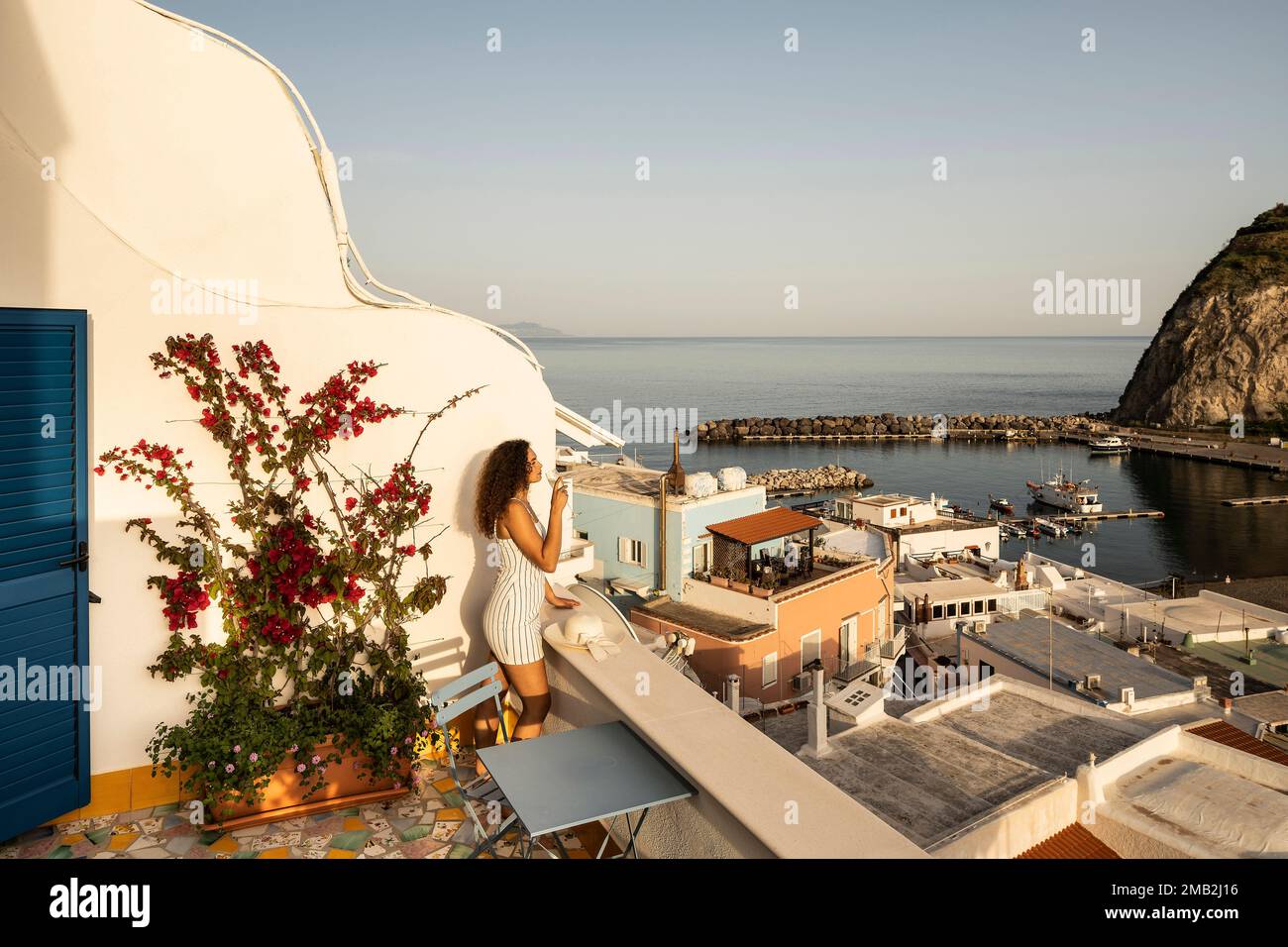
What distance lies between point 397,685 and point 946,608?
23.0 m

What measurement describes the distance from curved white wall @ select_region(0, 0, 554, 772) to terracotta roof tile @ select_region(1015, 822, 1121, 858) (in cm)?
627

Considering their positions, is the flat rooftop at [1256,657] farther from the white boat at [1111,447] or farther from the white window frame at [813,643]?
the white boat at [1111,447]

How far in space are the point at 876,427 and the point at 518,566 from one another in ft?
240

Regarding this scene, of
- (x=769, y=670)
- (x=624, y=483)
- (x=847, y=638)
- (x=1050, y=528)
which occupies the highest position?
(x=624, y=483)

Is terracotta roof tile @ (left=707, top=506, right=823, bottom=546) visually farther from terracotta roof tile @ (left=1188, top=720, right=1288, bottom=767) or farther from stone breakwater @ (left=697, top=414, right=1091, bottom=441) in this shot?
stone breakwater @ (left=697, top=414, right=1091, bottom=441)

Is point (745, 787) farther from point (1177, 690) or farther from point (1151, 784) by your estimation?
point (1177, 690)

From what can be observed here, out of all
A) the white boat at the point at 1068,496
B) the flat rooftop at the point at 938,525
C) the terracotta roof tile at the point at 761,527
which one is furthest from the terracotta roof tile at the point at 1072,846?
the white boat at the point at 1068,496

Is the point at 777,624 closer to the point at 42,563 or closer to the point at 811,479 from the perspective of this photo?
the point at 42,563

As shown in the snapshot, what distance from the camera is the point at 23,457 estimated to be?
9.68 feet

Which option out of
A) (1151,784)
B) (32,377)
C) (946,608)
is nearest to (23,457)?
(32,377)

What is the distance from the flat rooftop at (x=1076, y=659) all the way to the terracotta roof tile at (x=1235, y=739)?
96.6 inches

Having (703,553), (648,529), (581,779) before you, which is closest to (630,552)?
(648,529)

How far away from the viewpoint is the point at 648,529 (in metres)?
17.7

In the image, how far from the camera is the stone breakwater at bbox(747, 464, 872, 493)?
52.4 m
